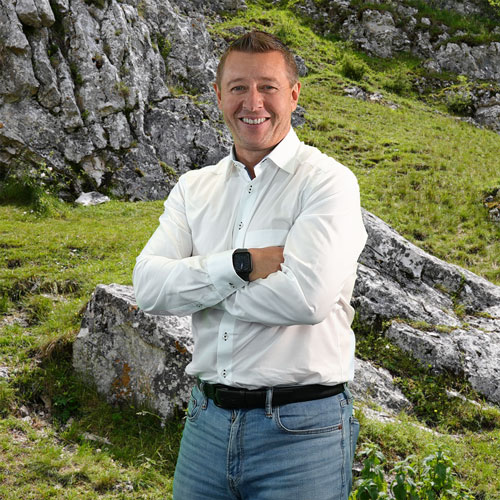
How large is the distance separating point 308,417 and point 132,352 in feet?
12.6

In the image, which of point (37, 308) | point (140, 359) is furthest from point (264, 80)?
point (37, 308)

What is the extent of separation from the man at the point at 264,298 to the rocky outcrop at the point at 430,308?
14.6 feet

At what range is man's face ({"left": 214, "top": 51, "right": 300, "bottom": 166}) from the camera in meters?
2.78

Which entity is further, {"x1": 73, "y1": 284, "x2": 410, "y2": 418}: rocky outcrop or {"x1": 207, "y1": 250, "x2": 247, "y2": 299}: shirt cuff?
{"x1": 73, "y1": 284, "x2": 410, "y2": 418}: rocky outcrop

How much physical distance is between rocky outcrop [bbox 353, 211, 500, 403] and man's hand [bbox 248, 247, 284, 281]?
463 centimetres

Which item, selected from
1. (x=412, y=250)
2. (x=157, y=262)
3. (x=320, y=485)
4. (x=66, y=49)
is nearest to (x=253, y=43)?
(x=157, y=262)

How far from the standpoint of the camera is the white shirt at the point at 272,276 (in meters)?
2.45

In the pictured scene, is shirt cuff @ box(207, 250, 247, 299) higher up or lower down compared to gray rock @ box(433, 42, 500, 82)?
lower down

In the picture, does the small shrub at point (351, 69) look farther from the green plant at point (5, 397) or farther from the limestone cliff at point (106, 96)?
the green plant at point (5, 397)

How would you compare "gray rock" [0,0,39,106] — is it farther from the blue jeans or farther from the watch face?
the blue jeans

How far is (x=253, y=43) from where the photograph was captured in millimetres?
2746

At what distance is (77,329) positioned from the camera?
6.59 metres

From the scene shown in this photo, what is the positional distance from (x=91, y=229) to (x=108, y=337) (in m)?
6.69

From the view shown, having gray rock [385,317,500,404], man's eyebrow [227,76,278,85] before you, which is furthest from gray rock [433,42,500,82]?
man's eyebrow [227,76,278,85]
